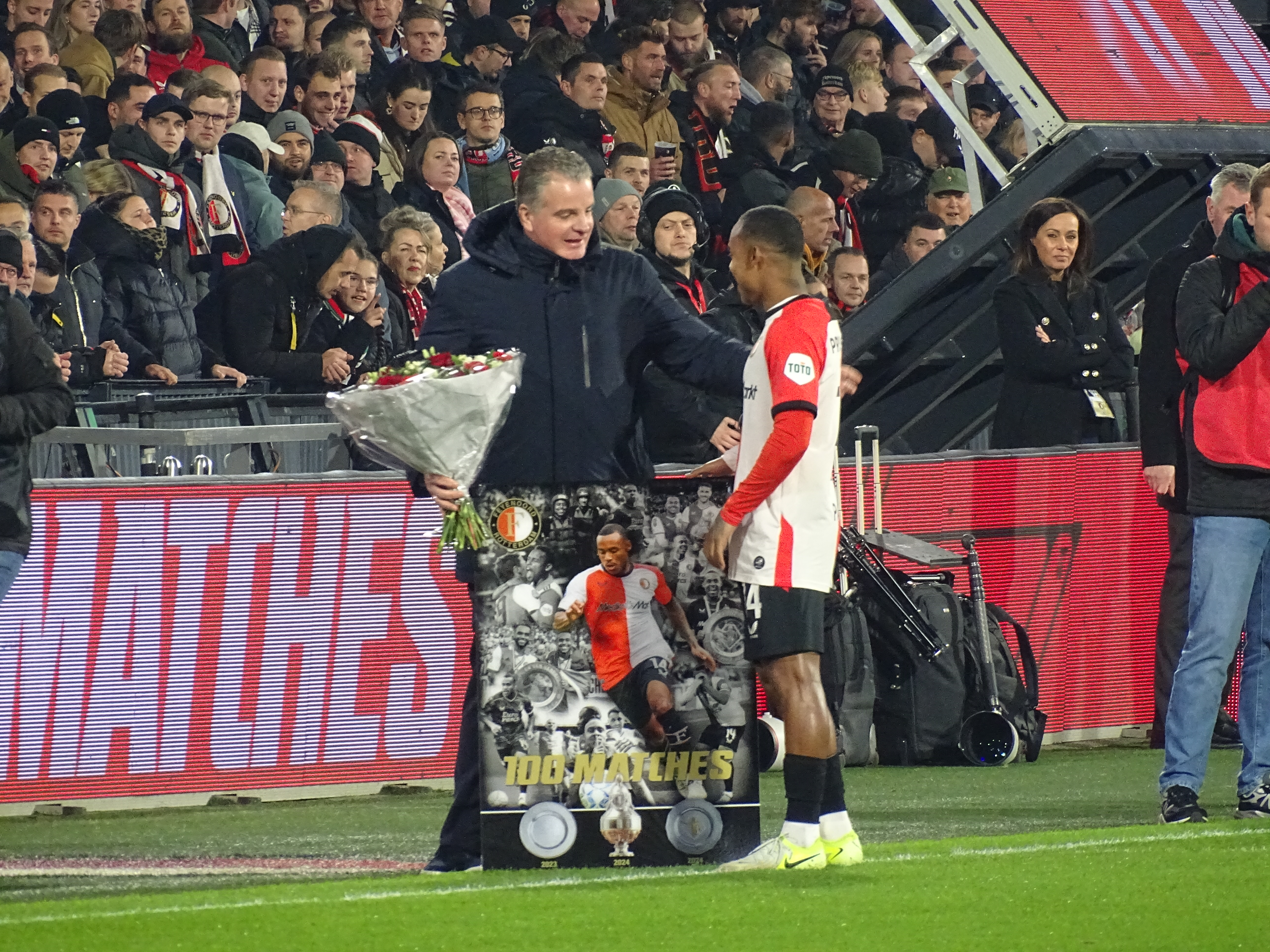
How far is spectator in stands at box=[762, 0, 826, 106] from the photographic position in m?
19.4

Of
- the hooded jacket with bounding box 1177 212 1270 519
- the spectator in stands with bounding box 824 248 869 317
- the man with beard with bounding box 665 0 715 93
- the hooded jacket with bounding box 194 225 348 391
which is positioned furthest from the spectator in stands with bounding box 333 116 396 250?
the hooded jacket with bounding box 1177 212 1270 519

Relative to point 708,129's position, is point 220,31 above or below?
above

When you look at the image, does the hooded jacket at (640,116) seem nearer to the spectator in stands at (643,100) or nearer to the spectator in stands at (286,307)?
the spectator in stands at (643,100)

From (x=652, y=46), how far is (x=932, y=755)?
694 centimetres

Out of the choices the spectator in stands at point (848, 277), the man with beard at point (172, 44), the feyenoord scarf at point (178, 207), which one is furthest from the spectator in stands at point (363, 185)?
the spectator in stands at point (848, 277)

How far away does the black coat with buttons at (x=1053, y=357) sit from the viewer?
37.4 ft

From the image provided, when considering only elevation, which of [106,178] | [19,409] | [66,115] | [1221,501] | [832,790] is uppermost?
[66,115]

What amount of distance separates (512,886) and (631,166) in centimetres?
764

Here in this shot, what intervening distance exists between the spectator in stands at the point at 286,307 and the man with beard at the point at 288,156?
5.25ft

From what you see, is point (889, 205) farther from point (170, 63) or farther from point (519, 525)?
point (519, 525)

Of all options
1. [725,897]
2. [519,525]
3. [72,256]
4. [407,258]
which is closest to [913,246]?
[407,258]

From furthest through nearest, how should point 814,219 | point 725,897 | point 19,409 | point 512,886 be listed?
point 814,219, point 19,409, point 512,886, point 725,897

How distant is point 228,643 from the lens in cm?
970

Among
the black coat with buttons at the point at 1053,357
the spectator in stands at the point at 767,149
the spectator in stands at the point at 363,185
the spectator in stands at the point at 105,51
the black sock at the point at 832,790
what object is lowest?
the black sock at the point at 832,790
